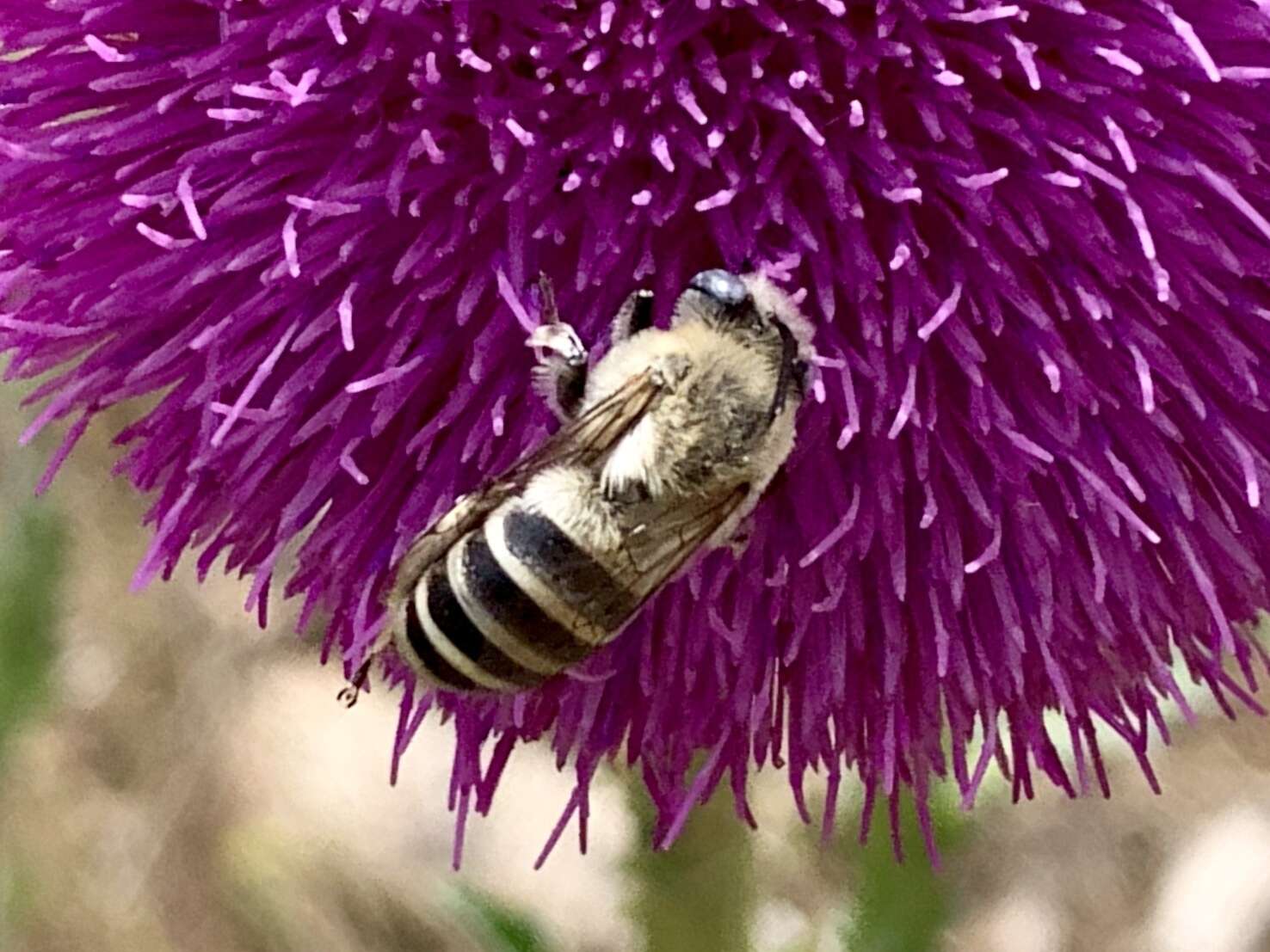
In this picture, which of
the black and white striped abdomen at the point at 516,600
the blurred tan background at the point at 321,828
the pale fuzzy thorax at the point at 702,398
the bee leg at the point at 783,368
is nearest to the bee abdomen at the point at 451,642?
the black and white striped abdomen at the point at 516,600

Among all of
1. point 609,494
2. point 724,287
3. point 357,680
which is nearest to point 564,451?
point 609,494

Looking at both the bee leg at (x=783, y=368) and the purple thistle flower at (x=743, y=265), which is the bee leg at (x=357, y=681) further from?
the bee leg at (x=783, y=368)

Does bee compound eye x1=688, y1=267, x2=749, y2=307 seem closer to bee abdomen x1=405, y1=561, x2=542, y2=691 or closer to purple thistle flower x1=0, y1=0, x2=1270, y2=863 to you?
purple thistle flower x1=0, y1=0, x2=1270, y2=863

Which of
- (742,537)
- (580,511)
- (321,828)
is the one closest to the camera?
(580,511)

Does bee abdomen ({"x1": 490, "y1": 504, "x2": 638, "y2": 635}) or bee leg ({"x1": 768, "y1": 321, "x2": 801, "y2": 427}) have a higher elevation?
bee leg ({"x1": 768, "y1": 321, "x2": 801, "y2": 427})

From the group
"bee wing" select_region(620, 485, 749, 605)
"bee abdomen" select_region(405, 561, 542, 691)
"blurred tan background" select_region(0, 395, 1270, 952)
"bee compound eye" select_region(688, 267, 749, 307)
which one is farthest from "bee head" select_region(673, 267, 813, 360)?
"blurred tan background" select_region(0, 395, 1270, 952)

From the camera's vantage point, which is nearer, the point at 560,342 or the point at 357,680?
the point at 560,342

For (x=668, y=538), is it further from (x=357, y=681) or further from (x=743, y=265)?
(x=357, y=681)
